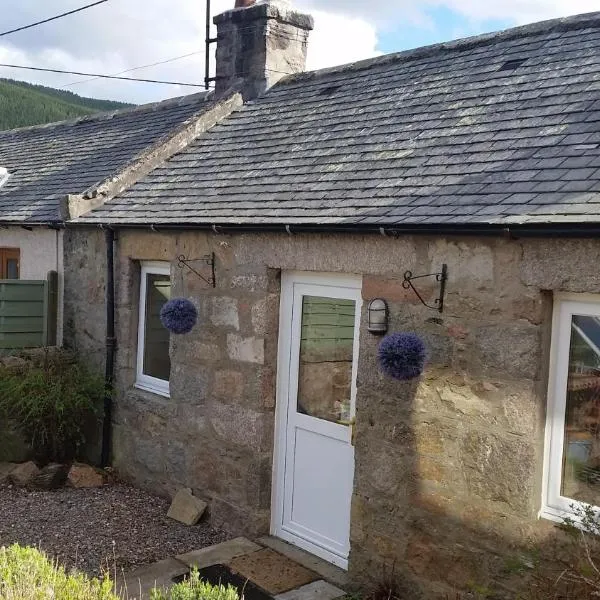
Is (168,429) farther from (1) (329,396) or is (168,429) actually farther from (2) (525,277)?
(2) (525,277)

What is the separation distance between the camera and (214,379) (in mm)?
7039

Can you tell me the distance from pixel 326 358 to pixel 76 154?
7.17 metres

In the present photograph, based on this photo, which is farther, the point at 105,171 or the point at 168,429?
the point at 105,171

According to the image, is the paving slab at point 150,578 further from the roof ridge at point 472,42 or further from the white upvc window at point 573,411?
the roof ridge at point 472,42

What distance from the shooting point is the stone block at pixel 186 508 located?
703 centimetres

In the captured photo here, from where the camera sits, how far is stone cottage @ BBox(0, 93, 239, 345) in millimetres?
9000

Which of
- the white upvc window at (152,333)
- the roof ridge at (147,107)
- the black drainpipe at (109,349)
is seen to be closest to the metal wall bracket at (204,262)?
the white upvc window at (152,333)

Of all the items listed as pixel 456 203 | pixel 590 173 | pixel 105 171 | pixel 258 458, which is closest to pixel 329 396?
pixel 258 458

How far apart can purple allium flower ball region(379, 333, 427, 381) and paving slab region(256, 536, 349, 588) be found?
71.4 inches

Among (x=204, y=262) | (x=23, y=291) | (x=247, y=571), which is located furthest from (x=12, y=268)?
(x=247, y=571)

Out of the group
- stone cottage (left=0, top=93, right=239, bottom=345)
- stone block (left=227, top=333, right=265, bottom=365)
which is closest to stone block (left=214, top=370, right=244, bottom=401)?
stone block (left=227, top=333, right=265, bottom=365)

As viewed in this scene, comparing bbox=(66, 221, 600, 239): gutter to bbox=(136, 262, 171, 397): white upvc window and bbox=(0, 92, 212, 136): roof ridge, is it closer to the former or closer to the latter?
bbox=(136, 262, 171, 397): white upvc window

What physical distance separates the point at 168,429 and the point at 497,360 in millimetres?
3958

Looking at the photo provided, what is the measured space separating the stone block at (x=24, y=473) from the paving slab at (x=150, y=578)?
2519 mm
